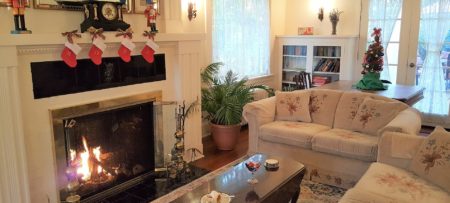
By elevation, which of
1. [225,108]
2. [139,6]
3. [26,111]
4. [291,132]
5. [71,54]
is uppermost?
[139,6]

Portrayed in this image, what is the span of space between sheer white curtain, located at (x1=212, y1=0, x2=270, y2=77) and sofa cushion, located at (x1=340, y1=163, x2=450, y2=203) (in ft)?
9.56

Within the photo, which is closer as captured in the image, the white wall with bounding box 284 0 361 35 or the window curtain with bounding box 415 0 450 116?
the window curtain with bounding box 415 0 450 116

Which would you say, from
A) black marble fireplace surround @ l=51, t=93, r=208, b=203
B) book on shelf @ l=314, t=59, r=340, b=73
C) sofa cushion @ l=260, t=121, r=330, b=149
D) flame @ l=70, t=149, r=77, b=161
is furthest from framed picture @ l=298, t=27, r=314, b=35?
flame @ l=70, t=149, r=77, b=161

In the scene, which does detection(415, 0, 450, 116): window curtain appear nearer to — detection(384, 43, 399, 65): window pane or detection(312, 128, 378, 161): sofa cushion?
detection(384, 43, 399, 65): window pane

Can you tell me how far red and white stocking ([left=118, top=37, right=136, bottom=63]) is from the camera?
119 inches

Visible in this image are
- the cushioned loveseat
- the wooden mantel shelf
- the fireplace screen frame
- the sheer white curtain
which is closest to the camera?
the wooden mantel shelf

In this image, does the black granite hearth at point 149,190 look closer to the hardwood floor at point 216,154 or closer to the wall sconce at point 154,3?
the hardwood floor at point 216,154

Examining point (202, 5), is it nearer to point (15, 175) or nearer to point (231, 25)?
point (231, 25)

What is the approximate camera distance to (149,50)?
328cm

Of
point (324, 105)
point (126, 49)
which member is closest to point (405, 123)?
point (324, 105)

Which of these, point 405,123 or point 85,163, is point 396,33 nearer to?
point 405,123

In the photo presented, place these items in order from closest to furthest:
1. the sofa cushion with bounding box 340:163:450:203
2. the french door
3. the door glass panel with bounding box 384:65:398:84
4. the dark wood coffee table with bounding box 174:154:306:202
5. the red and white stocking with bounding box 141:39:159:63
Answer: the sofa cushion with bounding box 340:163:450:203
the dark wood coffee table with bounding box 174:154:306:202
the red and white stocking with bounding box 141:39:159:63
the french door
the door glass panel with bounding box 384:65:398:84

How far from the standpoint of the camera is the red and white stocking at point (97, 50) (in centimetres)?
281

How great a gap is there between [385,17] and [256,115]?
10.1 ft
